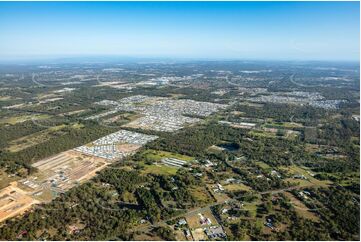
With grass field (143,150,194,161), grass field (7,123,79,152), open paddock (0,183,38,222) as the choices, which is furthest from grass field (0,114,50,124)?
open paddock (0,183,38,222)

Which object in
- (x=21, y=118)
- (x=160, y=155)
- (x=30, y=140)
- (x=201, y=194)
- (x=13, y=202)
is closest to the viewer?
(x=13, y=202)

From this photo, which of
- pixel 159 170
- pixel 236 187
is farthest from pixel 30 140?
pixel 236 187

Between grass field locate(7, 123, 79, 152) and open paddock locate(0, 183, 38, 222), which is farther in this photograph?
grass field locate(7, 123, 79, 152)

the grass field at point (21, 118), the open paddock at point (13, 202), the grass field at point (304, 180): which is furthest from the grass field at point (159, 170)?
the grass field at point (21, 118)

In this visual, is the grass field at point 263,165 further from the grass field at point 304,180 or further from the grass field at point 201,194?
the grass field at point 201,194

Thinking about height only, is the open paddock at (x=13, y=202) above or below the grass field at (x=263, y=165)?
below

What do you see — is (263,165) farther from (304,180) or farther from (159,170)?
(159,170)

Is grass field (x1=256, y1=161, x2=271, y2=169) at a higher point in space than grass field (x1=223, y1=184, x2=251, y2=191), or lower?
lower

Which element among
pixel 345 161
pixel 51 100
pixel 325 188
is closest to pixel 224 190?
pixel 325 188

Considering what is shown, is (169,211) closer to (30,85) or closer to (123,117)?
(123,117)

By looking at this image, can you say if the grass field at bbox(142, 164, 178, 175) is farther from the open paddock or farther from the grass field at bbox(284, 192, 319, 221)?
the grass field at bbox(284, 192, 319, 221)

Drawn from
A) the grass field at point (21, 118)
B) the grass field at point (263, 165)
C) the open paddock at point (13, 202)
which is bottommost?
the grass field at point (21, 118)

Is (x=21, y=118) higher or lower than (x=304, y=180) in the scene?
lower
